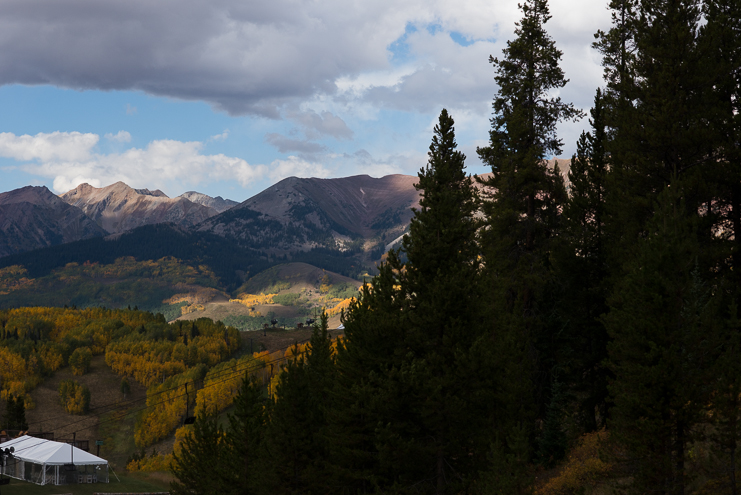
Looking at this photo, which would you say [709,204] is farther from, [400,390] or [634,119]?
[400,390]

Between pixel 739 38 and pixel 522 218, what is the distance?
13.5m

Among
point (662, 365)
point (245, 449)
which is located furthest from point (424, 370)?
point (245, 449)

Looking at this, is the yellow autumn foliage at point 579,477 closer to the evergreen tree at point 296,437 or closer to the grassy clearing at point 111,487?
the evergreen tree at point 296,437

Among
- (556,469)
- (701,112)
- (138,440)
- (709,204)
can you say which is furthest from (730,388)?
(138,440)

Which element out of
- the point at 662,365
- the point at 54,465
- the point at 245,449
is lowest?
the point at 54,465

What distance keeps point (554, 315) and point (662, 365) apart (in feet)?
53.4

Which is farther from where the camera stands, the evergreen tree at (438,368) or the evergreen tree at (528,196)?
the evergreen tree at (528,196)

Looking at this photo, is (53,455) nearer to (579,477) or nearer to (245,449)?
(245,449)

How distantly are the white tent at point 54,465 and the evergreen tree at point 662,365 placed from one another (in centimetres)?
6690

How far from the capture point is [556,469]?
32344 mm

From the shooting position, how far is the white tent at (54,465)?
2635 inches

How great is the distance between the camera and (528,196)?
34344 mm

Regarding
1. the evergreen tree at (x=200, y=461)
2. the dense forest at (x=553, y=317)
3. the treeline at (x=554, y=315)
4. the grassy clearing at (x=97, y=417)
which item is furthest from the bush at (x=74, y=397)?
the treeline at (x=554, y=315)

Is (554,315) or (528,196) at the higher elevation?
(528,196)
